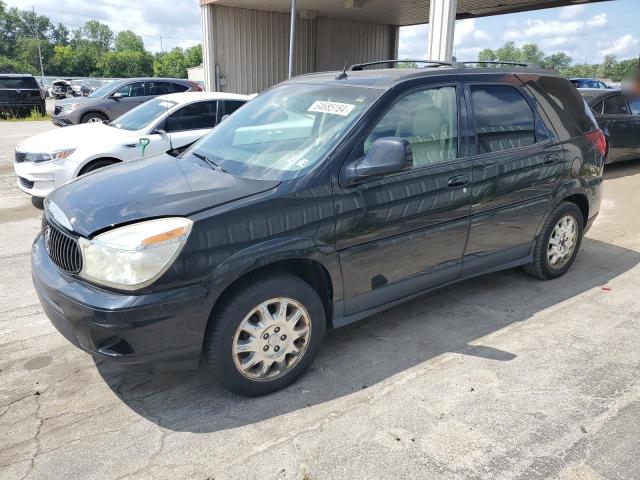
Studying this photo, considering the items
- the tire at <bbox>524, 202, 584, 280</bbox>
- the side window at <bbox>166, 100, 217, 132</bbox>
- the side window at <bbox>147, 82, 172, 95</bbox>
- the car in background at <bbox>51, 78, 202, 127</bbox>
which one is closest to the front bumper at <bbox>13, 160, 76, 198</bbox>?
the side window at <bbox>166, 100, 217, 132</bbox>

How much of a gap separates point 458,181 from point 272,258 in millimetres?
1562

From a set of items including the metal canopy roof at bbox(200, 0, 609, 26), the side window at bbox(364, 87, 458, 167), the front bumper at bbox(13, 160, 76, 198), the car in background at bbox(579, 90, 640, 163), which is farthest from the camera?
the metal canopy roof at bbox(200, 0, 609, 26)

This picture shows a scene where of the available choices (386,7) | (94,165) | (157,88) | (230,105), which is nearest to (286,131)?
(94,165)

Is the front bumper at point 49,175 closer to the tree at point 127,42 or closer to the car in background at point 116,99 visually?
the car in background at point 116,99

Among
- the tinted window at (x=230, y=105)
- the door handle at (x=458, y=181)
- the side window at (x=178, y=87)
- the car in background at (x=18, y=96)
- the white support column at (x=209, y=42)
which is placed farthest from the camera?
the car in background at (x=18, y=96)

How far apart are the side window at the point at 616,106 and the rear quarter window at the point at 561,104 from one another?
590 centimetres

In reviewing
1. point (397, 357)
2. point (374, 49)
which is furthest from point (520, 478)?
point (374, 49)

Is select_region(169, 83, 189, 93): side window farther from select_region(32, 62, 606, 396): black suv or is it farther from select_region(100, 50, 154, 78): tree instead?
select_region(100, 50, 154, 78): tree

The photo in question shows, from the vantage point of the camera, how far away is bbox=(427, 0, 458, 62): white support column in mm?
9406

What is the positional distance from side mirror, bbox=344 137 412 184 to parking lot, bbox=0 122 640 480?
124 cm

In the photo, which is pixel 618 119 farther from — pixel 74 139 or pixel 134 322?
pixel 134 322

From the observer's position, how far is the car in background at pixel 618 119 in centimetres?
968

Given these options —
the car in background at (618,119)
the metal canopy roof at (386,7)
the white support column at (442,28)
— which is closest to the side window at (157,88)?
the metal canopy roof at (386,7)

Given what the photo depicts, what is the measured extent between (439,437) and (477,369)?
767 mm
